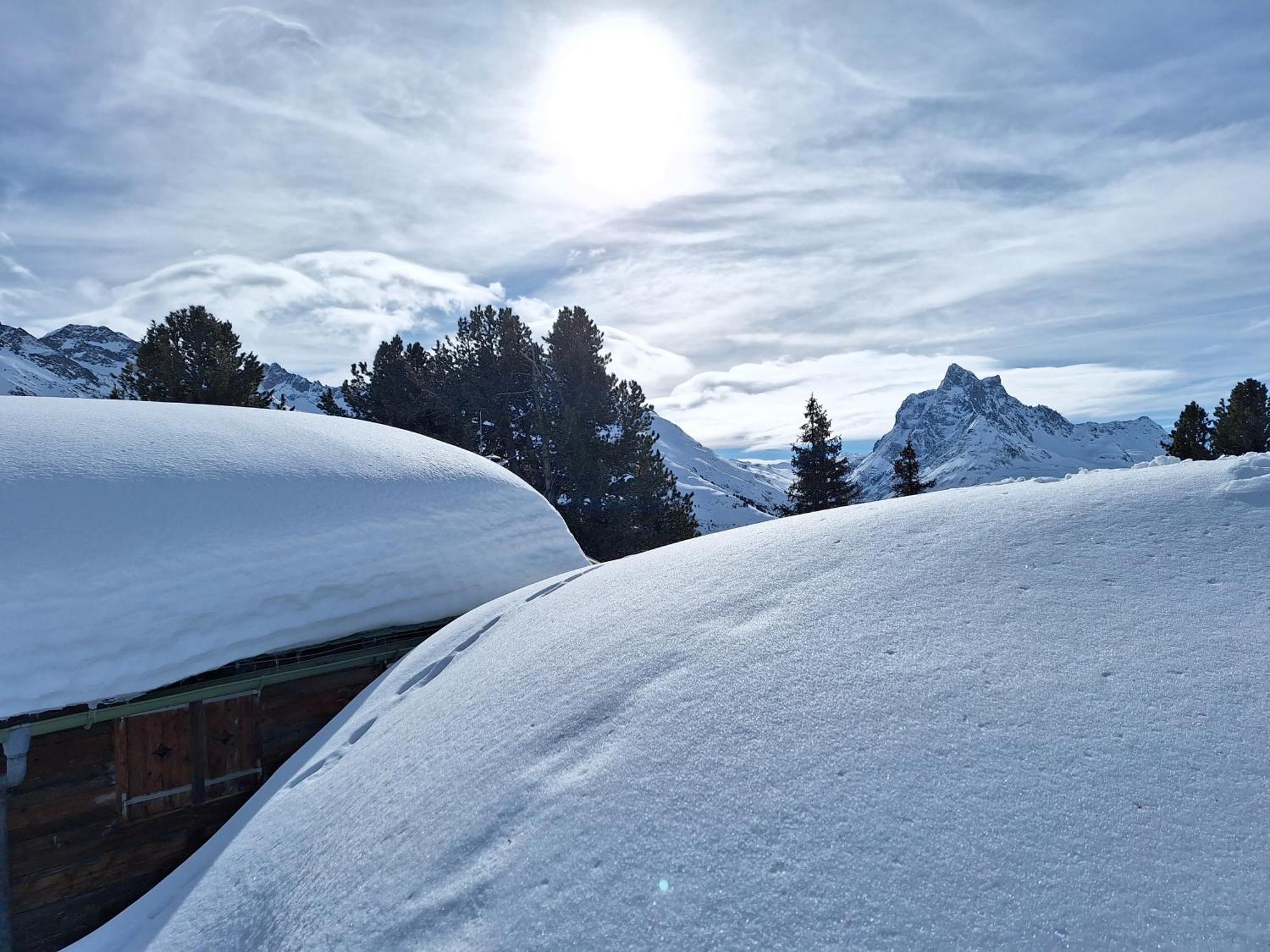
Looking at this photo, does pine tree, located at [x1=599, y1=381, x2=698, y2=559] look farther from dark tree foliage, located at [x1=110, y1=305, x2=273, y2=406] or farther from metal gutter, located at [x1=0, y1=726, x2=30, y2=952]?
metal gutter, located at [x1=0, y1=726, x2=30, y2=952]

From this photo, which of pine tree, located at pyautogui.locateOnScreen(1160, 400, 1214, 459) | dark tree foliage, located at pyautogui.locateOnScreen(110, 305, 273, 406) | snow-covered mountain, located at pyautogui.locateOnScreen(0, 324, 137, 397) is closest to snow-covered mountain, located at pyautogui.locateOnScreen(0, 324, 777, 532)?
snow-covered mountain, located at pyautogui.locateOnScreen(0, 324, 137, 397)

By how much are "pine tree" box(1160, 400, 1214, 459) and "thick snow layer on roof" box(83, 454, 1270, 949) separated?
87.7 feet

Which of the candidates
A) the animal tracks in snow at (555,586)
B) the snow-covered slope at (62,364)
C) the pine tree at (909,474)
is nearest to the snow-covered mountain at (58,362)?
the snow-covered slope at (62,364)

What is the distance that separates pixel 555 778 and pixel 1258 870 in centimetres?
224

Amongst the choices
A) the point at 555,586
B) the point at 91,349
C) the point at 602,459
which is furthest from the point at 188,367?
the point at 91,349

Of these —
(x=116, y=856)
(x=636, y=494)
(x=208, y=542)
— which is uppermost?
(x=636, y=494)

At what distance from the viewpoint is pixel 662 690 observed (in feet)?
9.91

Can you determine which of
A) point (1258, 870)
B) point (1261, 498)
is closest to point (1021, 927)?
point (1258, 870)

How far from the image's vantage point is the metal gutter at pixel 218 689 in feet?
16.7

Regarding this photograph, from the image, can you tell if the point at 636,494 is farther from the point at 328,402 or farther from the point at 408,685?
the point at 408,685

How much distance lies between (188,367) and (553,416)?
11.9m

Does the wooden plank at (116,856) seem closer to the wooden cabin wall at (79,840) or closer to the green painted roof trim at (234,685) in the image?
the wooden cabin wall at (79,840)

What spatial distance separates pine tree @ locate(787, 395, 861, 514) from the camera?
28.0m

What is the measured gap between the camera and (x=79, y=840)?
213 inches
